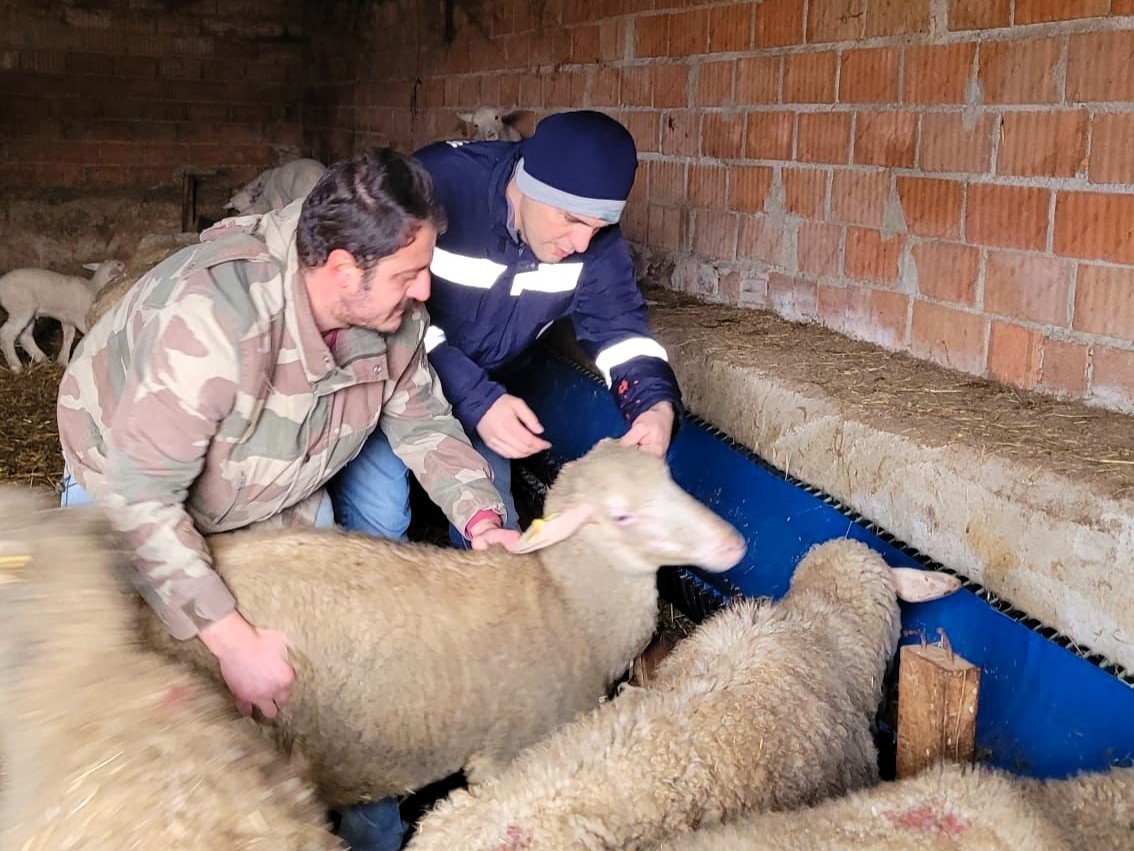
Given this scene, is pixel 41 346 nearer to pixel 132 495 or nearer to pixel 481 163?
pixel 481 163

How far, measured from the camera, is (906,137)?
413 cm

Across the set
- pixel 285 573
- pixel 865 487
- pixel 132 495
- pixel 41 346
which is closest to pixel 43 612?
pixel 132 495

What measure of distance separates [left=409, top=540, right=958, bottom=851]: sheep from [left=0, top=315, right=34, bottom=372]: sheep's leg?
22.0ft

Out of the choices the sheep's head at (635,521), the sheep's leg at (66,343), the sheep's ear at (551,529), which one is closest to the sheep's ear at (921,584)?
the sheep's head at (635,521)

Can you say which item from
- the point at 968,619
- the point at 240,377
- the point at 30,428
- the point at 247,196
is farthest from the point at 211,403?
Result: the point at 247,196

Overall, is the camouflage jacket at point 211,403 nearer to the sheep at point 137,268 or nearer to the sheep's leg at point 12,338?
the sheep at point 137,268

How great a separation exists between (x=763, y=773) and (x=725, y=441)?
1959 mm

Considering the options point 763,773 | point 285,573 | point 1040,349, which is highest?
point 1040,349

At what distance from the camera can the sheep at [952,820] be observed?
1964 mm

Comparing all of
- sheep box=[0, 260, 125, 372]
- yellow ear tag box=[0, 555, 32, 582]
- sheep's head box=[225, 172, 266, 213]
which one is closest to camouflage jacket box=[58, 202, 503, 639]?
yellow ear tag box=[0, 555, 32, 582]

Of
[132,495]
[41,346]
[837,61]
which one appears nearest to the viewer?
[132,495]

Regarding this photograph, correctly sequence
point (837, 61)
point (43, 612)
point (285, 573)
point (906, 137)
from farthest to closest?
point (837, 61) < point (906, 137) < point (285, 573) < point (43, 612)

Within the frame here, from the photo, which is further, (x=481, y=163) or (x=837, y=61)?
(x=837, y=61)

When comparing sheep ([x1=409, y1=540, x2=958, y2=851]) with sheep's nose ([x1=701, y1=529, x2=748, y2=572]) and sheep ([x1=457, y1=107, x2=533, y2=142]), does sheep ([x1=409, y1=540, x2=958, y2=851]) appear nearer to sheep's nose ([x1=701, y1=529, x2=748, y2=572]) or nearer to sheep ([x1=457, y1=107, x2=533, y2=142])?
sheep's nose ([x1=701, y1=529, x2=748, y2=572])
